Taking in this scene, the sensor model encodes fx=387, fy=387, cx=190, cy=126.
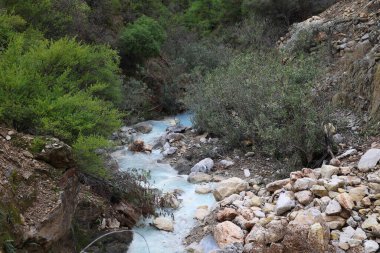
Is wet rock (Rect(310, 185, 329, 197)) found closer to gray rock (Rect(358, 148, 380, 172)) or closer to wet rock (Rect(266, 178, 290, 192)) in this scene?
wet rock (Rect(266, 178, 290, 192))

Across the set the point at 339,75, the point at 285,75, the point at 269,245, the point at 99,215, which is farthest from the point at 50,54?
the point at 339,75

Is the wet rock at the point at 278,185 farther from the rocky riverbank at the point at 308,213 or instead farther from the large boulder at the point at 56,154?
the large boulder at the point at 56,154

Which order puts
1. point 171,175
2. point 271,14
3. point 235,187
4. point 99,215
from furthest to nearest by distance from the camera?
point 271,14 < point 171,175 < point 235,187 < point 99,215

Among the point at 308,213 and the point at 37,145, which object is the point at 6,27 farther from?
the point at 308,213

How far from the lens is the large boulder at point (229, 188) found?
630 cm

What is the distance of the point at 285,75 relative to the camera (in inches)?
322

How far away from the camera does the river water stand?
5.32 metres

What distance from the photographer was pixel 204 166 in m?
7.97

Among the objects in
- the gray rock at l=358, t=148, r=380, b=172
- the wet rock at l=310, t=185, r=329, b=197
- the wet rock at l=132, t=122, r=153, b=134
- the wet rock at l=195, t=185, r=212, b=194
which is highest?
the gray rock at l=358, t=148, r=380, b=172

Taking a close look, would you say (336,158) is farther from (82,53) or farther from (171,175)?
(82,53)

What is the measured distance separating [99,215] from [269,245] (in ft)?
7.47

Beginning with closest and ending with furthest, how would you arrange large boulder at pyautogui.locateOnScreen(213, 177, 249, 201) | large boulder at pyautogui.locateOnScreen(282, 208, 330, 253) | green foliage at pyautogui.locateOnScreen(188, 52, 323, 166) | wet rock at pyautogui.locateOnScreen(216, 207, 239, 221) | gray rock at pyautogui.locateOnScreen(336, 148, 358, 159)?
large boulder at pyautogui.locateOnScreen(282, 208, 330, 253)
wet rock at pyautogui.locateOnScreen(216, 207, 239, 221)
gray rock at pyautogui.locateOnScreen(336, 148, 358, 159)
large boulder at pyautogui.locateOnScreen(213, 177, 249, 201)
green foliage at pyautogui.locateOnScreen(188, 52, 323, 166)

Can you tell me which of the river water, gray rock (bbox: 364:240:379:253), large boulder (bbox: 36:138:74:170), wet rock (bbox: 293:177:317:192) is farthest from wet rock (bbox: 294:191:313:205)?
large boulder (bbox: 36:138:74:170)

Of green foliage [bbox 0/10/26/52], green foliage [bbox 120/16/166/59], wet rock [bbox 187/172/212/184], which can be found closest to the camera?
green foliage [bbox 0/10/26/52]
